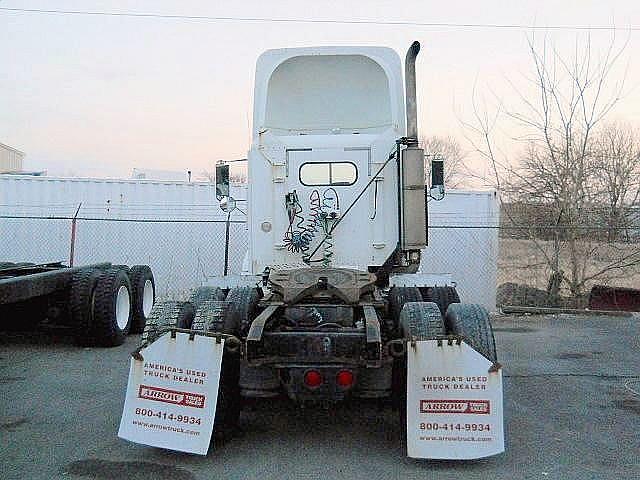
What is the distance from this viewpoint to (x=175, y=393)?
5371 millimetres

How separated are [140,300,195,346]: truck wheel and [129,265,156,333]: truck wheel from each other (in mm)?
5797

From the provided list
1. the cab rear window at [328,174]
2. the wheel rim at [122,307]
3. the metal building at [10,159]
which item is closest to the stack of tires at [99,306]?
the wheel rim at [122,307]

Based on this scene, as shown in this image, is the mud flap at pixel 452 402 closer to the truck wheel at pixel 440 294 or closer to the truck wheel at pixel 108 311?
the truck wheel at pixel 440 294

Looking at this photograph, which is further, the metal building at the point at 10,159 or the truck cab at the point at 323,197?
the metal building at the point at 10,159

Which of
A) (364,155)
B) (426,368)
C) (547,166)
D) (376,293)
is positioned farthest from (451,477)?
(547,166)

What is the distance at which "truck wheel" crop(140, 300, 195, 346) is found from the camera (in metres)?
5.64

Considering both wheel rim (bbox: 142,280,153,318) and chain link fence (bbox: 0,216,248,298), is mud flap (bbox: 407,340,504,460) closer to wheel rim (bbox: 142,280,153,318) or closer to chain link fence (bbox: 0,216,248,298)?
wheel rim (bbox: 142,280,153,318)

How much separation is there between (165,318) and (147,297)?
6583 millimetres

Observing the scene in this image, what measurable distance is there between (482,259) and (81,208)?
8263mm

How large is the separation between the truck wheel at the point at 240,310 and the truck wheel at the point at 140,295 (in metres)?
5.70

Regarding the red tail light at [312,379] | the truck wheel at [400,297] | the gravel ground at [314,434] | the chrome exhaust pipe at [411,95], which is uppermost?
the chrome exhaust pipe at [411,95]

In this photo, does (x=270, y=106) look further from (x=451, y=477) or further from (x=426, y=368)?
(x=451, y=477)

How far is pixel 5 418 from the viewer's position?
675cm

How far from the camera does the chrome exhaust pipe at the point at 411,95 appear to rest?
23.6ft
